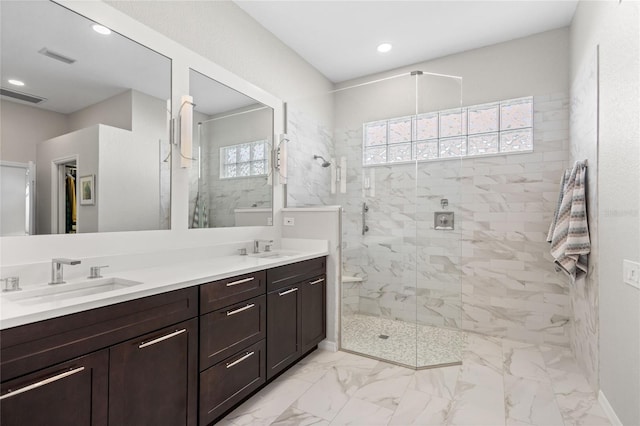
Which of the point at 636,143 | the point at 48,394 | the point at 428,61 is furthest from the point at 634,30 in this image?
the point at 48,394

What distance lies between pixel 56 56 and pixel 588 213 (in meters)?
3.45

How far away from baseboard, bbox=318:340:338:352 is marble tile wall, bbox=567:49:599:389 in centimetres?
185

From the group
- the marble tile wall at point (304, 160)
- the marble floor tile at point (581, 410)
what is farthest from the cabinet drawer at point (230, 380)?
the marble floor tile at point (581, 410)

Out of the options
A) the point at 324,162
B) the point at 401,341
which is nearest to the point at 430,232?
the point at 401,341

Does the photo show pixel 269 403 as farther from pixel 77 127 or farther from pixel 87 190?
pixel 77 127

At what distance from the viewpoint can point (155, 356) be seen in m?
1.43

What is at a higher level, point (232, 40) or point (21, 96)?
point (232, 40)

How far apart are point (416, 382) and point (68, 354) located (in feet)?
6.91

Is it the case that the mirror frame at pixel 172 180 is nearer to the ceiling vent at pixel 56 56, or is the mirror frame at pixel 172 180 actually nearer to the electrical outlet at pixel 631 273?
the ceiling vent at pixel 56 56

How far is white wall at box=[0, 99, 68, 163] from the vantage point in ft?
4.81

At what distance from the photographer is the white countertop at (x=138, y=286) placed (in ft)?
3.50

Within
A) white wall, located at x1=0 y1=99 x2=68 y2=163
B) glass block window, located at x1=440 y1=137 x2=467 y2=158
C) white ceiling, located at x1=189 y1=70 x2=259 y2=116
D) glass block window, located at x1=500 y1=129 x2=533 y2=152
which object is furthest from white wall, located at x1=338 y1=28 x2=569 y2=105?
white wall, located at x1=0 y1=99 x2=68 y2=163

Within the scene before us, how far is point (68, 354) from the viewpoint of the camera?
1.15 m

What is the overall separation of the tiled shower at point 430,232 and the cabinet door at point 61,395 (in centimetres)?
202
